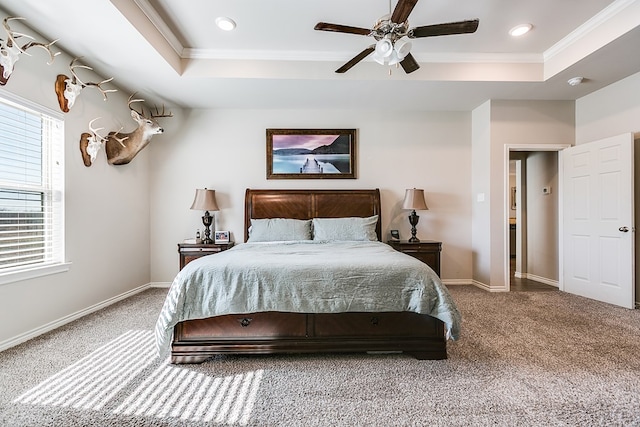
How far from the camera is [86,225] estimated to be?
3270 mm

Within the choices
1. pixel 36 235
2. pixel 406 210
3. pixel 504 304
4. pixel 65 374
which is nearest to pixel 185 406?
pixel 65 374

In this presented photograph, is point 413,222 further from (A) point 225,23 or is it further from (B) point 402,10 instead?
(A) point 225,23

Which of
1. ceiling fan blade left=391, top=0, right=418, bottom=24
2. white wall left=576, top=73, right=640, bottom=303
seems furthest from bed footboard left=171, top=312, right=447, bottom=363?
white wall left=576, top=73, right=640, bottom=303

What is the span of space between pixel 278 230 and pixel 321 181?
109cm

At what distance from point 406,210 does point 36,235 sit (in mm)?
4299

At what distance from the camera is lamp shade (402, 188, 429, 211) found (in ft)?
13.8

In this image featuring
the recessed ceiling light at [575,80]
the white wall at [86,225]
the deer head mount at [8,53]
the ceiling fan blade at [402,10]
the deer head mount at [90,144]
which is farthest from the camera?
the recessed ceiling light at [575,80]

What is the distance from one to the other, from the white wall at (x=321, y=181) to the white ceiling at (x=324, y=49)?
1.02 ft

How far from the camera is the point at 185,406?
1658 millimetres

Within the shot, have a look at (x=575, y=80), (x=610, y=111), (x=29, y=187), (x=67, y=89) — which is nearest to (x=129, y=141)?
(x=67, y=89)

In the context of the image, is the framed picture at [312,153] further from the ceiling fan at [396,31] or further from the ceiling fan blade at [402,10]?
the ceiling fan blade at [402,10]

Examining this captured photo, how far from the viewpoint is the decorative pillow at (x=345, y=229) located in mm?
3887

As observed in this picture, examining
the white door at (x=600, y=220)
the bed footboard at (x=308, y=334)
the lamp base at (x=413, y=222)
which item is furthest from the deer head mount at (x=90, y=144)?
the white door at (x=600, y=220)

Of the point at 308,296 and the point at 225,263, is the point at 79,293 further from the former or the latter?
the point at 308,296
